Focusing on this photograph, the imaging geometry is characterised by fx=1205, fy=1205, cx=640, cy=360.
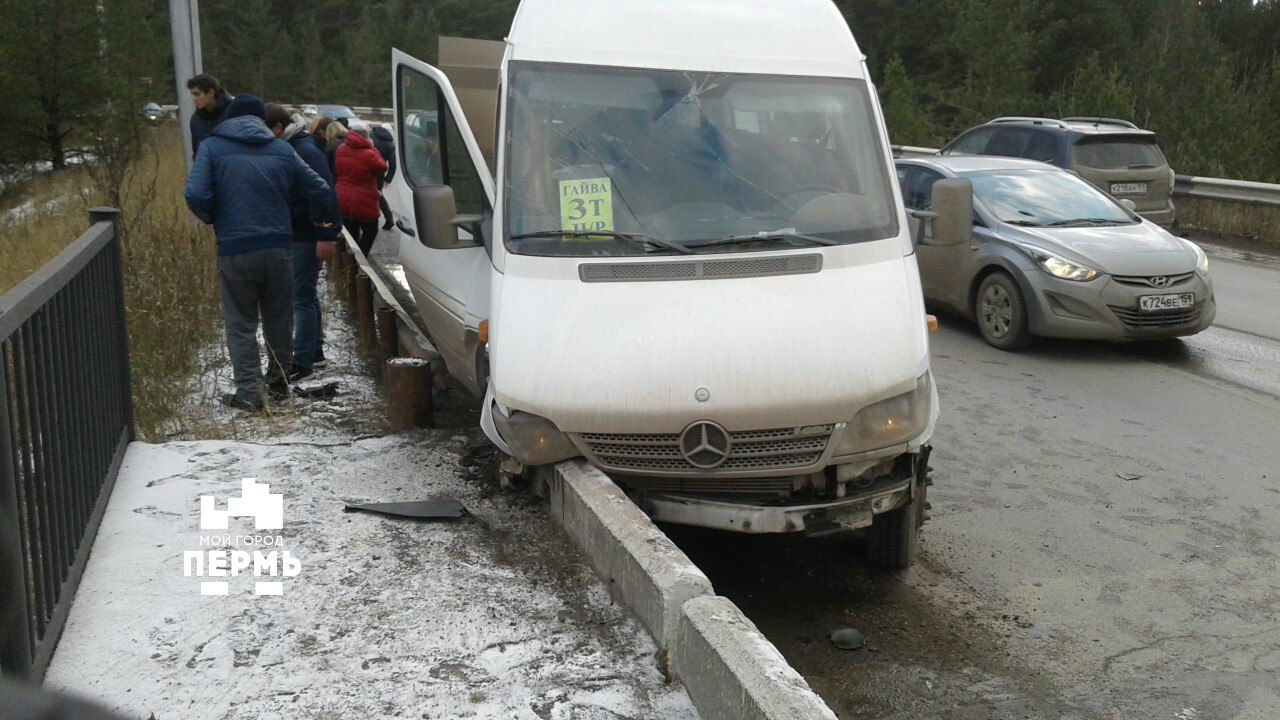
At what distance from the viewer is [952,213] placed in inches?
239

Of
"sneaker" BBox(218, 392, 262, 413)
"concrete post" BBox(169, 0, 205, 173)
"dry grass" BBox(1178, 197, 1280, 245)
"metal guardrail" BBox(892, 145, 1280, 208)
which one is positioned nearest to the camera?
"sneaker" BBox(218, 392, 262, 413)

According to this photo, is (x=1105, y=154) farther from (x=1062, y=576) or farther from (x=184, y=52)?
(x=1062, y=576)

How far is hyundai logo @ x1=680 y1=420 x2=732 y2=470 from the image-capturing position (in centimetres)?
482

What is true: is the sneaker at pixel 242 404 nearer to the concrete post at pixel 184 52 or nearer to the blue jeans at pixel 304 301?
the blue jeans at pixel 304 301

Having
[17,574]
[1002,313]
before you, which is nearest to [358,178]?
[1002,313]

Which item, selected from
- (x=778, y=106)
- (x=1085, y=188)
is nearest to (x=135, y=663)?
(x=778, y=106)

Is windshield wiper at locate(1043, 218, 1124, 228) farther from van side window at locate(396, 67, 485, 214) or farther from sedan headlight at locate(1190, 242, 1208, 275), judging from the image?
van side window at locate(396, 67, 485, 214)

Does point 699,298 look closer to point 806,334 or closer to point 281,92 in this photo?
point 806,334

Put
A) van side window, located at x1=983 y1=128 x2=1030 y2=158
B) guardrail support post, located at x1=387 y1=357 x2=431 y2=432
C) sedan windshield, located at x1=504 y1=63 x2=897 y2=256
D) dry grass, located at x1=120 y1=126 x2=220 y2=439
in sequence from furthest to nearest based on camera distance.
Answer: van side window, located at x1=983 y1=128 x2=1030 y2=158 < dry grass, located at x1=120 y1=126 x2=220 y2=439 < guardrail support post, located at x1=387 y1=357 x2=431 y2=432 < sedan windshield, located at x1=504 y1=63 x2=897 y2=256

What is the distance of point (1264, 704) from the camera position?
443cm

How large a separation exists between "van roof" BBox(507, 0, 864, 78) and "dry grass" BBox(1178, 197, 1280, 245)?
14936 millimetres

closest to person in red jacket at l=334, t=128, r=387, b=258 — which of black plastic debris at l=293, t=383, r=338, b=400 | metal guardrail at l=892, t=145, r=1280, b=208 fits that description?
black plastic debris at l=293, t=383, r=338, b=400

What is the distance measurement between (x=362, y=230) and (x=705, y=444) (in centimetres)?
718

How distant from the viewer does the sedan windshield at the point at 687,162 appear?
5.48m
